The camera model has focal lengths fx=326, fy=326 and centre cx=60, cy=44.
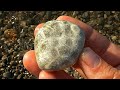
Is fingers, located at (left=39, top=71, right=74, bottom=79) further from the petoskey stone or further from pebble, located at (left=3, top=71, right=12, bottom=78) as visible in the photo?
pebble, located at (left=3, top=71, right=12, bottom=78)

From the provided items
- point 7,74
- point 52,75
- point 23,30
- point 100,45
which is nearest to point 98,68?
point 52,75

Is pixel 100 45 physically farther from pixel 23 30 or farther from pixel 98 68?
pixel 23 30

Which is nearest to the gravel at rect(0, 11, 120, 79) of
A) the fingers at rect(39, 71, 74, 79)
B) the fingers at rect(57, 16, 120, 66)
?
the fingers at rect(57, 16, 120, 66)

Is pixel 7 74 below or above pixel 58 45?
below

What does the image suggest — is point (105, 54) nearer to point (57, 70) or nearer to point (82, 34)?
point (82, 34)

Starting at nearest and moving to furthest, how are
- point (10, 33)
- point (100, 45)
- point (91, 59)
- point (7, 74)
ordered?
point (91, 59)
point (100, 45)
point (7, 74)
point (10, 33)

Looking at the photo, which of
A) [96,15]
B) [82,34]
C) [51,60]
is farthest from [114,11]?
[51,60]

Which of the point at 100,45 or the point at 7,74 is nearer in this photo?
the point at 100,45
